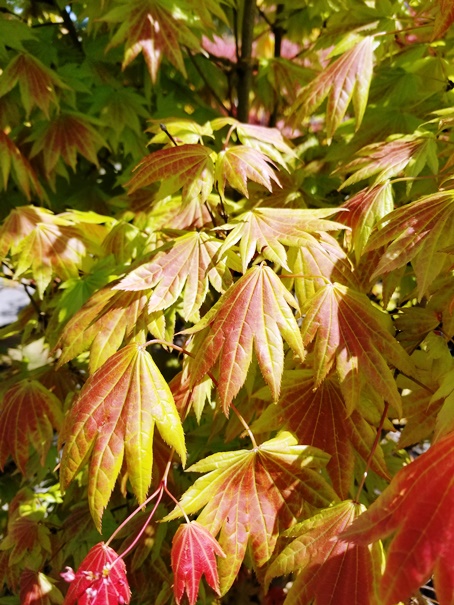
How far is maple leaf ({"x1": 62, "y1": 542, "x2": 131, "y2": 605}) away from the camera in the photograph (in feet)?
3.39

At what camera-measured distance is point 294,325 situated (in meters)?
1.16

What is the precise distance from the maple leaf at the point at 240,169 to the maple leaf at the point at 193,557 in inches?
26.9

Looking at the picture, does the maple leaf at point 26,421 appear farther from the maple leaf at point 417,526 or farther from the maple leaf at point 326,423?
the maple leaf at point 417,526

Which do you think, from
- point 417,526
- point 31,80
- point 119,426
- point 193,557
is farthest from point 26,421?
point 417,526

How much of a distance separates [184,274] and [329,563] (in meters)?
0.61

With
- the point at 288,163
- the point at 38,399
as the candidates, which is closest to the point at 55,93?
the point at 288,163

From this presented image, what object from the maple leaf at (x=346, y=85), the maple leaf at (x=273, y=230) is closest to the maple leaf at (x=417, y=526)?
the maple leaf at (x=273, y=230)

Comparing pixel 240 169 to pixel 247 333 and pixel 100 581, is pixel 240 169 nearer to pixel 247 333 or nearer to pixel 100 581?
pixel 247 333

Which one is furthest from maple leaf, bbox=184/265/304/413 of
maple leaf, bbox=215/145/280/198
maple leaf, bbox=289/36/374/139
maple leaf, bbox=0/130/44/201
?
maple leaf, bbox=0/130/44/201

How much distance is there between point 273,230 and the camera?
1.29m

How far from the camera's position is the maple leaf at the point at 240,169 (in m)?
1.38

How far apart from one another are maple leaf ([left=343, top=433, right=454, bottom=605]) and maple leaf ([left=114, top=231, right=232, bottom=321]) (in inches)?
21.0

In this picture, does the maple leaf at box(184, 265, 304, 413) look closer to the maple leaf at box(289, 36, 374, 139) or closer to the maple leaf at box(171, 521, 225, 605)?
the maple leaf at box(171, 521, 225, 605)

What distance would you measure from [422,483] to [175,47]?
1462 mm
